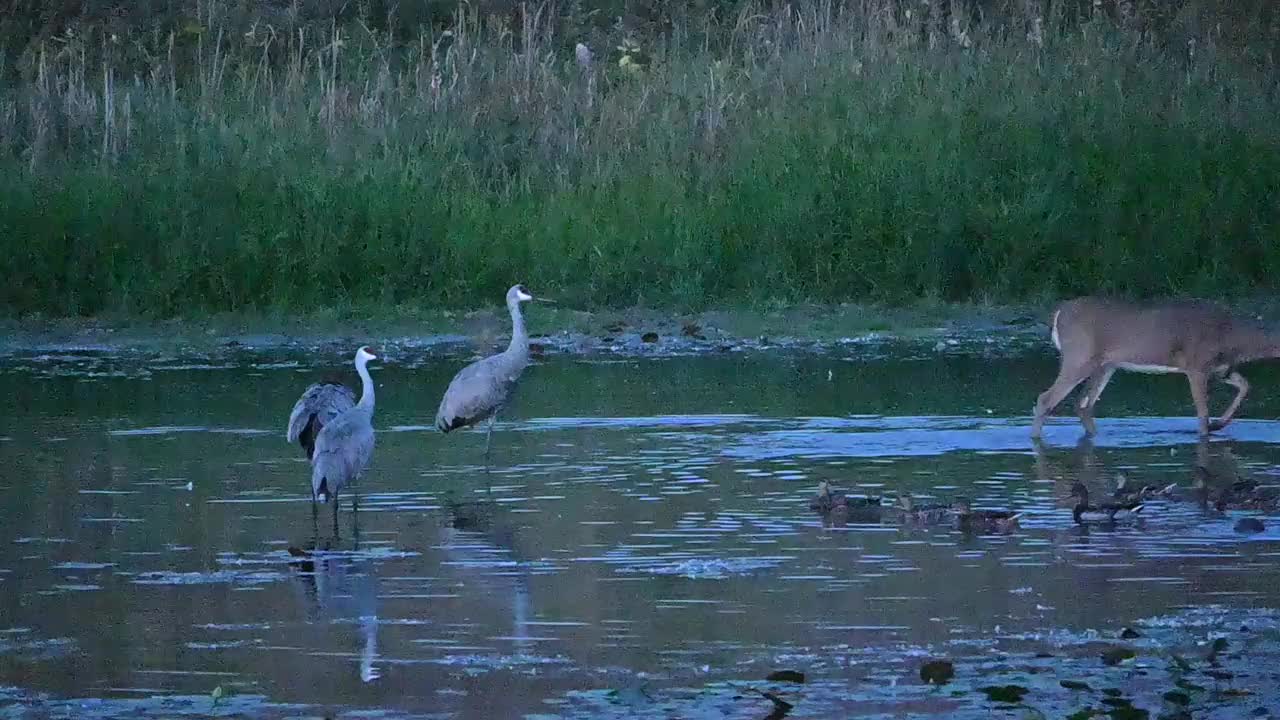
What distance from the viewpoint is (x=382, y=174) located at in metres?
20.5

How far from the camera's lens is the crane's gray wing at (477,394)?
43.0 feet

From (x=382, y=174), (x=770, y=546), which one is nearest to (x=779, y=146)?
(x=382, y=174)

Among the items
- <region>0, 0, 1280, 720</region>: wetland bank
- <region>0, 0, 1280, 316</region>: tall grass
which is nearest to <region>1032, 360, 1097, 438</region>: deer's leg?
<region>0, 0, 1280, 720</region>: wetland bank

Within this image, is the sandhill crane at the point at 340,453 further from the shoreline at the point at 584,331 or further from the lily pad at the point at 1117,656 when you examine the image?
the shoreline at the point at 584,331

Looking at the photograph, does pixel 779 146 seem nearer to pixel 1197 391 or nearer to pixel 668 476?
pixel 1197 391

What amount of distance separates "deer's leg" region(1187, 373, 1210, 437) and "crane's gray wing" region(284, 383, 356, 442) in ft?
16.9

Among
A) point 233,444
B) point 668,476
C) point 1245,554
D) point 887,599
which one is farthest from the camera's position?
point 233,444

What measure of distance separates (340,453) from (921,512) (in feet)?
9.14

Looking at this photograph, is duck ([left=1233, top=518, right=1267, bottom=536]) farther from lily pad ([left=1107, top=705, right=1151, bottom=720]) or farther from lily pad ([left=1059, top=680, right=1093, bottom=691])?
lily pad ([left=1107, top=705, right=1151, bottom=720])

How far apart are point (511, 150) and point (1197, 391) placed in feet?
30.3

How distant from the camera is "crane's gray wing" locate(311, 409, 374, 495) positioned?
1076 cm

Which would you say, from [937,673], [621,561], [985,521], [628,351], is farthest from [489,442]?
[937,673]

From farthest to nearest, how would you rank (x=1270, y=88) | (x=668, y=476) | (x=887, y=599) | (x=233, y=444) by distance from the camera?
(x=1270, y=88) < (x=233, y=444) < (x=668, y=476) < (x=887, y=599)

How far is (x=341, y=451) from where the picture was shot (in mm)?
10945
